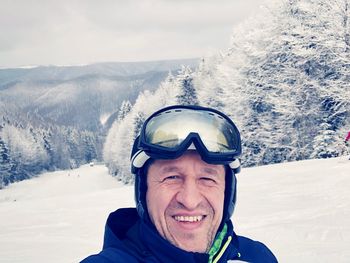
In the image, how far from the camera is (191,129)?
2.11 m

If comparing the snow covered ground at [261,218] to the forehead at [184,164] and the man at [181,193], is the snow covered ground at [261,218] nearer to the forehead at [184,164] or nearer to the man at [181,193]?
the man at [181,193]

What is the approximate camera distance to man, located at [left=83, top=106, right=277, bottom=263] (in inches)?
71.7

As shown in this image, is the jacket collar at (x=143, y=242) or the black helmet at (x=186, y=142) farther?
the black helmet at (x=186, y=142)

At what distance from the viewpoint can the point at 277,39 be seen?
2244 centimetres

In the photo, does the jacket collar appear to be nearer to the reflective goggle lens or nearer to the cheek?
the cheek

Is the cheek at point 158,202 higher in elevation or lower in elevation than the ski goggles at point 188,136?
lower

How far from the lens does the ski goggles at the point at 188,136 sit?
6.52 ft

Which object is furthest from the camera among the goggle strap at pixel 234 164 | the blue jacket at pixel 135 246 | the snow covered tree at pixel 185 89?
the snow covered tree at pixel 185 89

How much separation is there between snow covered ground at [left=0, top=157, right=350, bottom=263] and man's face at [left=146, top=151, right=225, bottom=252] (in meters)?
3.57

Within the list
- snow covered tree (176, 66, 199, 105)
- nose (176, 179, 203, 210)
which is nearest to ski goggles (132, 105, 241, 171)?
nose (176, 179, 203, 210)

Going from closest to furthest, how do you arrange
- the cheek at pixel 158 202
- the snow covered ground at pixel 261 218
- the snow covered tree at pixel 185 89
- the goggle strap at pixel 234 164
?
the cheek at pixel 158 202, the goggle strap at pixel 234 164, the snow covered ground at pixel 261 218, the snow covered tree at pixel 185 89

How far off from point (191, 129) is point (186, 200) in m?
0.39

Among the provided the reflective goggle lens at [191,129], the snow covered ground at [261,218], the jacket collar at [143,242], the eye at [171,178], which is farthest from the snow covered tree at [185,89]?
the jacket collar at [143,242]

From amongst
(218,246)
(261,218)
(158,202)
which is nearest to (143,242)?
(158,202)
